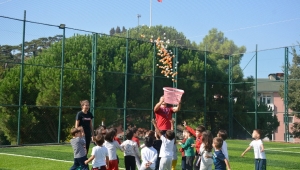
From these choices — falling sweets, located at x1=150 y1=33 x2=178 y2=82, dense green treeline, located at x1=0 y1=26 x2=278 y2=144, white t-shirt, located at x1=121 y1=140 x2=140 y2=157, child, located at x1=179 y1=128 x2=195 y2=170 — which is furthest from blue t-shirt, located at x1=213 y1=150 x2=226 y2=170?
falling sweets, located at x1=150 y1=33 x2=178 y2=82

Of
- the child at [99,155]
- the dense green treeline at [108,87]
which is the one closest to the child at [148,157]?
the child at [99,155]

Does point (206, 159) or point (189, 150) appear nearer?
point (206, 159)

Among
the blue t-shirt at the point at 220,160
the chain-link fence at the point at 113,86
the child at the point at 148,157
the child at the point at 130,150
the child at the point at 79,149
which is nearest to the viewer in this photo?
the blue t-shirt at the point at 220,160

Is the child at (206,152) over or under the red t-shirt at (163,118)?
under

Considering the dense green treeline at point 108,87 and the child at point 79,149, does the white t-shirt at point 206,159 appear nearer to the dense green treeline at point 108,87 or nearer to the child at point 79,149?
the child at point 79,149

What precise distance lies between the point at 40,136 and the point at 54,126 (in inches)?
32.9

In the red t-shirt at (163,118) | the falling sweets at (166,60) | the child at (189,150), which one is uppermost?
the falling sweets at (166,60)

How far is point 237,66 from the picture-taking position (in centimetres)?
3225

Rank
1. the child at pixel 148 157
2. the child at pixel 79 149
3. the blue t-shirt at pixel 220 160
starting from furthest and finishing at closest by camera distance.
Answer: the child at pixel 79 149 → the child at pixel 148 157 → the blue t-shirt at pixel 220 160

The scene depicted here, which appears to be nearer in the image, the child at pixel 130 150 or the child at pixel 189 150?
the child at pixel 130 150

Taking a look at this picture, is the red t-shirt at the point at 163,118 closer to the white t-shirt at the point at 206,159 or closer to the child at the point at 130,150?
the child at the point at 130,150

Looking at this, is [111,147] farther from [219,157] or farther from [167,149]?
[219,157]

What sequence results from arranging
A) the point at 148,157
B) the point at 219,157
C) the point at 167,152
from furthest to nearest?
the point at 167,152 < the point at 148,157 < the point at 219,157

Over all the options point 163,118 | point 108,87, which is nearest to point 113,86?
point 108,87
